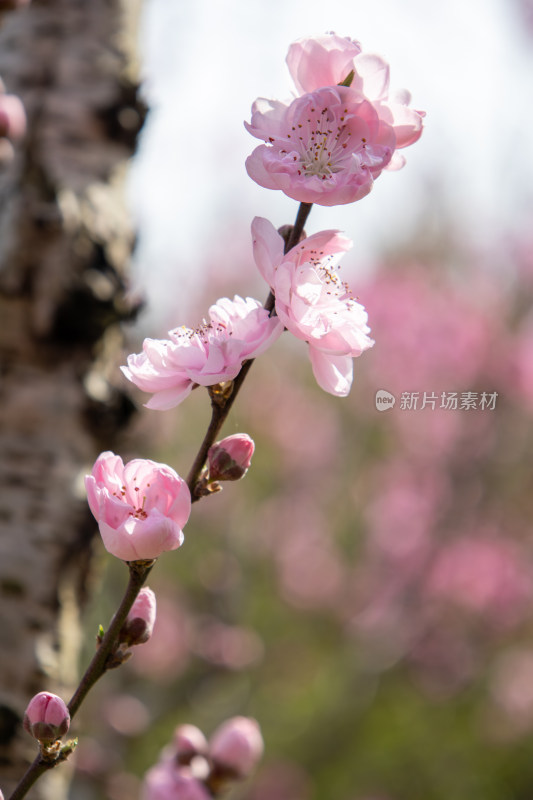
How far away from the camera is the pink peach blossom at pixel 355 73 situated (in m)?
0.47

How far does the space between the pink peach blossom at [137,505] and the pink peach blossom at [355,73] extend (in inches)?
10.6

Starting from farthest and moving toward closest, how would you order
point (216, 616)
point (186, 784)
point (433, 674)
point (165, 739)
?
point (433, 674)
point (165, 739)
point (216, 616)
point (186, 784)

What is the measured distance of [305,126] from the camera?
0.46 m

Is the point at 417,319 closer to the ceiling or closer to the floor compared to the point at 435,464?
closer to the ceiling

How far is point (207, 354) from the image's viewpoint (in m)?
0.48

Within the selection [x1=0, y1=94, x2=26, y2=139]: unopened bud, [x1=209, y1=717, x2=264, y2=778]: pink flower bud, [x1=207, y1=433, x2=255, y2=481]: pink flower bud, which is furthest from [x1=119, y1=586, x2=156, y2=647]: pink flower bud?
[x1=0, y1=94, x2=26, y2=139]: unopened bud

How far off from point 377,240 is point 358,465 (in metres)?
1.83

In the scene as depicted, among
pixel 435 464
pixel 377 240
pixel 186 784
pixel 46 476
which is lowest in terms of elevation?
pixel 435 464

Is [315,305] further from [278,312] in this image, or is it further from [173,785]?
[173,785]

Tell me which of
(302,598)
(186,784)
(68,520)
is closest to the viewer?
(186,784)

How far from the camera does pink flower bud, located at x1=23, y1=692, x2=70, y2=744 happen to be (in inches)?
17.9

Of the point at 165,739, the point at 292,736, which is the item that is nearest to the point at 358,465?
the point at 292,736

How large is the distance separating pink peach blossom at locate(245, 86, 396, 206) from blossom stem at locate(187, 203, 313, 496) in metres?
0.02

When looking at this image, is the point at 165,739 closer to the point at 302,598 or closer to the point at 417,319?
the point at 302,598
